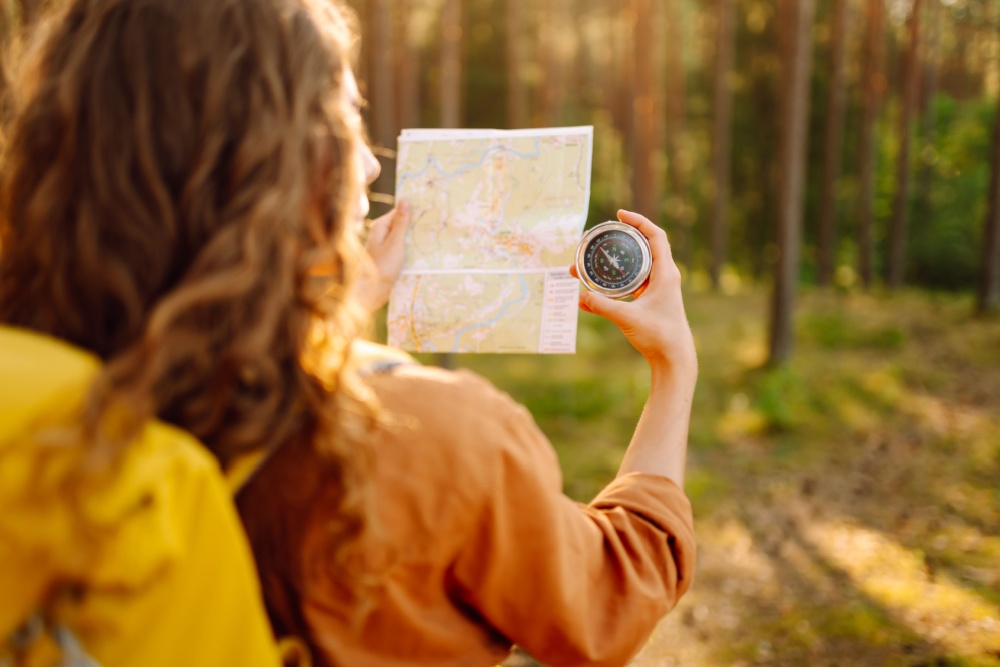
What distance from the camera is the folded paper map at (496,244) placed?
5.51 feet

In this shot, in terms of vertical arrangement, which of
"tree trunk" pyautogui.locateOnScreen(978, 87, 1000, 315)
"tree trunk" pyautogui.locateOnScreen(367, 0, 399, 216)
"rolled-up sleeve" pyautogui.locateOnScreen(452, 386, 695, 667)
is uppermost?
"tree trunk" pyautogui.locateOnScreen(367, 0, 399, 216)

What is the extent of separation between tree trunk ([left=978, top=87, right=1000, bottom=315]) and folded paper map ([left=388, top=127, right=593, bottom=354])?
35.7 ft

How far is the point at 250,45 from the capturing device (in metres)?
1.00

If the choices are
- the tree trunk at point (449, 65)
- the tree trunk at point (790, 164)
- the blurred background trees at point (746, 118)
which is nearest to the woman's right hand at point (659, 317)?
the tree trunk at point (449, 65)

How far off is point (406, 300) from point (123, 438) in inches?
36.5

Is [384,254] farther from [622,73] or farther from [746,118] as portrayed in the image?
[746,118]

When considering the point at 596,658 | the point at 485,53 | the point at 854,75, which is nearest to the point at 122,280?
the point at 596,658

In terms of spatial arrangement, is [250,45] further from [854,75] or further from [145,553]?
[854,75]

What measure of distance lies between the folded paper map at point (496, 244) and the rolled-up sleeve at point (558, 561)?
53cm

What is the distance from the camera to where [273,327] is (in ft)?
3.14

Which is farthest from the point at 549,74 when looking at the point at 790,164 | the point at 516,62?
the point at 790,164

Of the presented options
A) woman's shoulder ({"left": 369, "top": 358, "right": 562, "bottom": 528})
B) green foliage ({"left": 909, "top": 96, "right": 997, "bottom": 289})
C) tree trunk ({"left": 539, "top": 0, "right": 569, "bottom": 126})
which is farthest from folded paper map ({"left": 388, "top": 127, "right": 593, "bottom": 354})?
green foliage ({"left": 909, "top": 96, "right": 997, "bottom": 289})

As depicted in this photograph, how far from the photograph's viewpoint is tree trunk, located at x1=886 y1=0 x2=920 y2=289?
15.3 meters

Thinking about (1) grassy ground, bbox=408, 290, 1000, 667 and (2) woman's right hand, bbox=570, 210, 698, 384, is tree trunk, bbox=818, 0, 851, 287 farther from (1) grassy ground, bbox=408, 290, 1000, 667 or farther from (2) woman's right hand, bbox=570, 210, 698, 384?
(2) woman's right hand, bbox=570, 210, 698, 384
